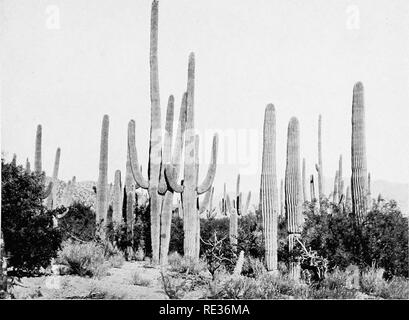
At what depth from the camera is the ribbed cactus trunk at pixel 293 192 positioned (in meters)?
15.3

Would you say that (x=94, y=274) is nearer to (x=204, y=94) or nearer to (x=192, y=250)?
(x=192, y=250)

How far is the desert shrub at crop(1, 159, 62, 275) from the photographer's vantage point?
13.2 meters

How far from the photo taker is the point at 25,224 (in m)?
13.6

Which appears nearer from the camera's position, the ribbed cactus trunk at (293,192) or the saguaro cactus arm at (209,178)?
the ribbed cactus trunk at (293,192)

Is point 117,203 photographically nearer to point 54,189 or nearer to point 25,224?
point 54,189

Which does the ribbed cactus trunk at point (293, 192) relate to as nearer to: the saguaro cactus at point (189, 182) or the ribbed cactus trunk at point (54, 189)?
the saguaro cactus at point (189, 182)

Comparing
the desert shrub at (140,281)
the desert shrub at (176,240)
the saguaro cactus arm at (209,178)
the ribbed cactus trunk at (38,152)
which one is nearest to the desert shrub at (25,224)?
the desert shrub at (140,281)

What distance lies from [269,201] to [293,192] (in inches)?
41.1

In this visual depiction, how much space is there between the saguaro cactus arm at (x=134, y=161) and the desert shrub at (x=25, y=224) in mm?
5018


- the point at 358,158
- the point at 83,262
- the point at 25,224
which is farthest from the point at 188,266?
the point at 358,158

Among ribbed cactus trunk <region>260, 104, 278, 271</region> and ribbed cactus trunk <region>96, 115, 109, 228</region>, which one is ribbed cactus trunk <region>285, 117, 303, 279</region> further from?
ribbed cactus trunk <region>96, 115, 109, 228</region>

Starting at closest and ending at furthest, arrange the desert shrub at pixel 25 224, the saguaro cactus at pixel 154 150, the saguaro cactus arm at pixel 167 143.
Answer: the desert shrub at pixel 25 224, the saguaro cactus at pixel 154 150, the saguaro cactus arm at pixel 167 143

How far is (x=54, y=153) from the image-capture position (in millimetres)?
29609
